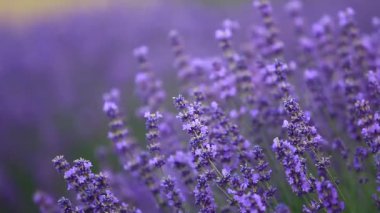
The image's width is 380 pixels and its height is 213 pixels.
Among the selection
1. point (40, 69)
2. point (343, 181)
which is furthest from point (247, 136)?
point (40, 69)

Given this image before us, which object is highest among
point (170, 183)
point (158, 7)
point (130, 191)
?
point (158, 7)

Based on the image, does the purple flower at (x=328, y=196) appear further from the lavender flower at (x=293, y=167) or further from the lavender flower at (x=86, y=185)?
the lavender flower at (x=86, y=185)

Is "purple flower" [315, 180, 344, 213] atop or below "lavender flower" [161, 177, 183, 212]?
below

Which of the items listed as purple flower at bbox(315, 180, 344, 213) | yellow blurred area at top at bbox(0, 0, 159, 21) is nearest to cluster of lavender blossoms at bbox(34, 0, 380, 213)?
purple flower at bbox(315, 180, 344, 213)

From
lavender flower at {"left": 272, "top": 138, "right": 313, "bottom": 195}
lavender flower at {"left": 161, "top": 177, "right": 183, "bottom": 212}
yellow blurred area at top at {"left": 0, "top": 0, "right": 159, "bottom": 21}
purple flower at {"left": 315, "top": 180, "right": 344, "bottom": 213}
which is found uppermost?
yellow blurred area at top at {"left": 0, "top": 0, "right": 159, "bottom": 21}

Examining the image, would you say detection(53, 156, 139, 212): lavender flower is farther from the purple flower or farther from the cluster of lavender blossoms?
the purple flower

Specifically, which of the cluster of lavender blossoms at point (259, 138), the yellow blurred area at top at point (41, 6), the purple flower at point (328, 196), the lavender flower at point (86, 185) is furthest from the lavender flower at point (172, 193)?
the yellow blurred area at top at point (41, 6)

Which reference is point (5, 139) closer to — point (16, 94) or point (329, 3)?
point (16, 94)

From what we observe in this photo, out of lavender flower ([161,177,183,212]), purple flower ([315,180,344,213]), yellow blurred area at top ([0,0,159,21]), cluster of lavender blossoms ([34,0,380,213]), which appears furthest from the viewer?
yellow blurred area at top ([0,0,159,21])

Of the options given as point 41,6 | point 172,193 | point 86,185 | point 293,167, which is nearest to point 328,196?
point 293,167
